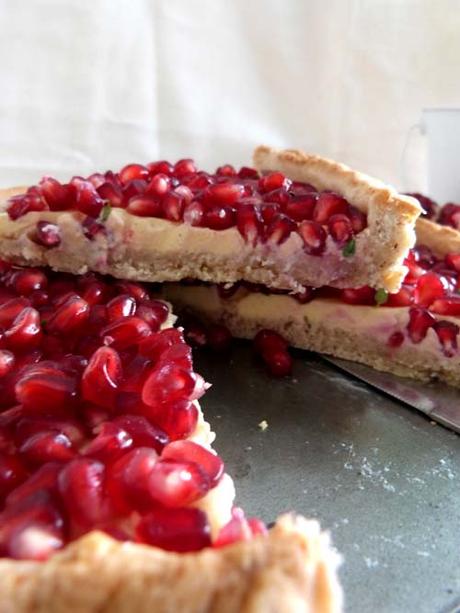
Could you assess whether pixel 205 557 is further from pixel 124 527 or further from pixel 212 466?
pixel 212 466

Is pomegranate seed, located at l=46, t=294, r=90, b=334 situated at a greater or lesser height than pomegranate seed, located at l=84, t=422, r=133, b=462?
lesser

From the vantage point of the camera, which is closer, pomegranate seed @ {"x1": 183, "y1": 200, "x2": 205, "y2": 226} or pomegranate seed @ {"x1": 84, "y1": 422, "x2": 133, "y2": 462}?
pomegranate seed @ {"x1": 84, "y1": 422, "x2": 133, "y2": 462}

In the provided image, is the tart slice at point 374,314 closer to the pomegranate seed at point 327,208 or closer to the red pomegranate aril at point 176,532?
the pomegranate seed at point 327,208

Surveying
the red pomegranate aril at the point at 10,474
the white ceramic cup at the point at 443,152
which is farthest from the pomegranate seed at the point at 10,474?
the white ceramic cup at the point at 443,152

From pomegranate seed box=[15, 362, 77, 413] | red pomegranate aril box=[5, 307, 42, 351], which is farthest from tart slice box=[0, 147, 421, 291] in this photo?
pomegranate seed box=[15, 362, 77, 413]

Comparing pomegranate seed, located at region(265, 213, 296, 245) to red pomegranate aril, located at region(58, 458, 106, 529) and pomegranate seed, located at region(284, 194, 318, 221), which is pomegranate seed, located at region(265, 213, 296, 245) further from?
red pomegranate aril, located at region(58, 458, 106, 529)

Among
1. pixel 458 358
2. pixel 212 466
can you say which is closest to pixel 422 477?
pixel 458 358

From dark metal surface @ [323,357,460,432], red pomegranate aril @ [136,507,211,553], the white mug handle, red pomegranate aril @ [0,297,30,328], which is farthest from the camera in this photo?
the white mug handle
